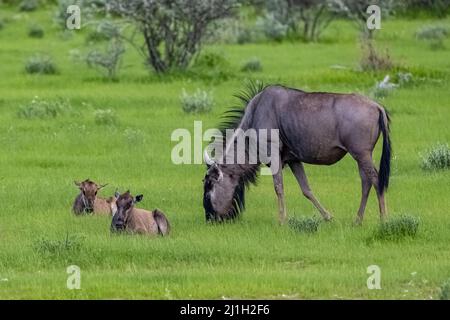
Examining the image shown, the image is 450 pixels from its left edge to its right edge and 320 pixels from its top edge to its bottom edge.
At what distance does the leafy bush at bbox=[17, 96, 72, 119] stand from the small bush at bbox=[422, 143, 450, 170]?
28.2 feet

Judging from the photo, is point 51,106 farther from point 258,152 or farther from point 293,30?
point 293,30

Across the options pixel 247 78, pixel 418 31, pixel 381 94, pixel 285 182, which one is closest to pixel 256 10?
pixel 418 31

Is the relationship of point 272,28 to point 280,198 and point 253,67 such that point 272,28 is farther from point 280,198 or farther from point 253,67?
point 280,198

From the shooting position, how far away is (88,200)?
15.9 meters

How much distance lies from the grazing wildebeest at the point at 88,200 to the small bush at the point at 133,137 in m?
5.46

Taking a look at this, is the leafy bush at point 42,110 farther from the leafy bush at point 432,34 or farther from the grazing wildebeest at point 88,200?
the leafy bush at point 432,34

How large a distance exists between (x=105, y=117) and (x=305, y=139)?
8499 mm

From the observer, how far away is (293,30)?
44.0 meters

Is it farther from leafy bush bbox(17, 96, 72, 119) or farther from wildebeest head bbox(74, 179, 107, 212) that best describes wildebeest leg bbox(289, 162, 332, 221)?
leafy bush bbox(17, 96, 72, 119)

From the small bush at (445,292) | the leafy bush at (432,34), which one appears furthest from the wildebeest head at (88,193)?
→ the leafy bush at (432,34)

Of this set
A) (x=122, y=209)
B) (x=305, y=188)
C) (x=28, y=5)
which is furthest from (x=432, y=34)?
(x=122, y=209)

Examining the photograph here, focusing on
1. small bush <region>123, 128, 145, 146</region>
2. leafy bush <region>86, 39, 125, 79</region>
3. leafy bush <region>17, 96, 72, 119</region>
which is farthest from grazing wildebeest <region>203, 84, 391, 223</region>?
leafy bush <region>86, 39, 125, 79</region>

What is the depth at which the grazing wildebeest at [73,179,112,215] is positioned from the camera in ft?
52.2

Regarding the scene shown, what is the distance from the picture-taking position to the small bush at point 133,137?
21.6m
